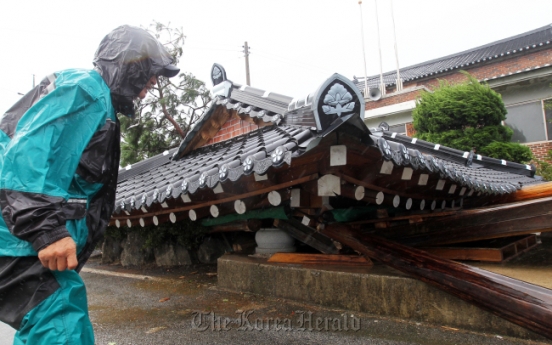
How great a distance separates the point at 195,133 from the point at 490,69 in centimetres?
1371

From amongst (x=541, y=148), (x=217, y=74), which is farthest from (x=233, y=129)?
(x=541, y=148)

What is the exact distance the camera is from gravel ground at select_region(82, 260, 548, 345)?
310cm

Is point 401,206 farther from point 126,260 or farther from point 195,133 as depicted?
point 126,260

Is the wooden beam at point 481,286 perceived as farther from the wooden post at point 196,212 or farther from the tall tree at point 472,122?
the tall tree at point 472,122

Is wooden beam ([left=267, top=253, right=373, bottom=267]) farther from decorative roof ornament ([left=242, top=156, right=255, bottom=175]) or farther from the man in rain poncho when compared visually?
the man in rain poncho

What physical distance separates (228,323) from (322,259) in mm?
1298

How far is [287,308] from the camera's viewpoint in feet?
13.0

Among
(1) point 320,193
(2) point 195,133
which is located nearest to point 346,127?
(1) point 320,193

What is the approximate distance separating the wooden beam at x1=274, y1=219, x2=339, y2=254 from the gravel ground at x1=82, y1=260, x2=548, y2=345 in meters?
0.81

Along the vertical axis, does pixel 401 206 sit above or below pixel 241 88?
below

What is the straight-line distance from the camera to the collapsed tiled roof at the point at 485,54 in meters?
14.6

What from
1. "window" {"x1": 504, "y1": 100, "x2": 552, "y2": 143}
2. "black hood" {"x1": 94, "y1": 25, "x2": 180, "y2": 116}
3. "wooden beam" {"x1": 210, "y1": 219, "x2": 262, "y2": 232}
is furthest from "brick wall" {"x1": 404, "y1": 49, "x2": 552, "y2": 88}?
"black hood" {"x1": 94, "y1": 25, "x2": 180, "y2": 116}

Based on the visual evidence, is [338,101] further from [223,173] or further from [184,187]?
[184,187]

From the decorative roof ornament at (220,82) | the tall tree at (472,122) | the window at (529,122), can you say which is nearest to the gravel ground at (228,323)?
the decorative roof ornament at (220,82)
